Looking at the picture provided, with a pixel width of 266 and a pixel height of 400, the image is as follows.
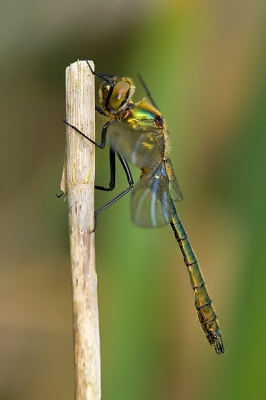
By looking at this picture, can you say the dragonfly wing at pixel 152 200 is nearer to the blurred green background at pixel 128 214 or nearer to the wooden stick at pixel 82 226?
the blurred green background at pixel 128 214

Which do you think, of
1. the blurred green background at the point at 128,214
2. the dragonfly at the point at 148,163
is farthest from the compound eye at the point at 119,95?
the blurred green background at the point at 128,214

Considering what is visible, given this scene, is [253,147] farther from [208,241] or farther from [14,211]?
[14,211]

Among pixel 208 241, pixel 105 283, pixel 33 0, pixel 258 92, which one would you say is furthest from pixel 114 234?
pixel 33 0

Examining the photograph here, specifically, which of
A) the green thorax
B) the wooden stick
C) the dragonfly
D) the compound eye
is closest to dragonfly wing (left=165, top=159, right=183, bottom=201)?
the dragonfly

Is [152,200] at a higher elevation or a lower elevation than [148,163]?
lower

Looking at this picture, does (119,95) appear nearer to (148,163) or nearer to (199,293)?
(148,163)

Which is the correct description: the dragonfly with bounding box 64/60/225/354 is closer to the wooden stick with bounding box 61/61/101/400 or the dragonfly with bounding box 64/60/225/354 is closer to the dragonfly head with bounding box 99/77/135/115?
the dragonfly head with bounding box 99/77/135/115

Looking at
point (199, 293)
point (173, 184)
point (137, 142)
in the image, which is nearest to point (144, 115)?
point (137, 142)
